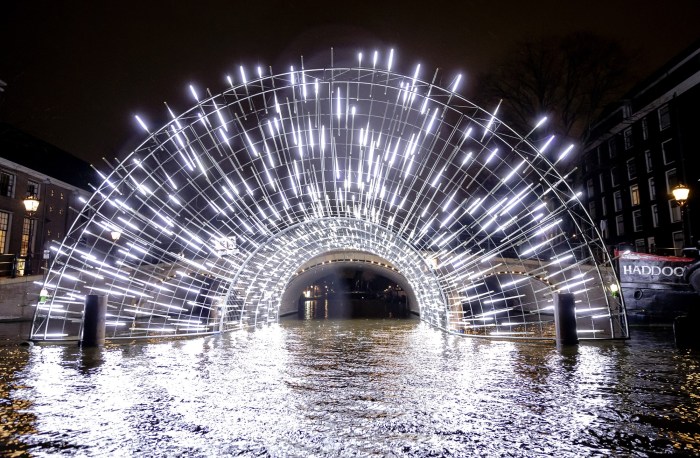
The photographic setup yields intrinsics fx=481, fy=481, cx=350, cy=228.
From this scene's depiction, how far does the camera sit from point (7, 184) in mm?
36906

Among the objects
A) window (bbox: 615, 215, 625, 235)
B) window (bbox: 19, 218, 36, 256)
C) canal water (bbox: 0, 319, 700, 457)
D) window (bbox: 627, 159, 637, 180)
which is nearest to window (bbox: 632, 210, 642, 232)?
window (bbox: 615, 215, 625, 235)

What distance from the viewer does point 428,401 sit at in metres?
6.11

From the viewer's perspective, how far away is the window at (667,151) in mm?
42188

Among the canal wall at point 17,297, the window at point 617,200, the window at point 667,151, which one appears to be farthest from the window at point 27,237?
the window at point 617,200

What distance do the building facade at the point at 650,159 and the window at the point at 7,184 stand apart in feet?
138

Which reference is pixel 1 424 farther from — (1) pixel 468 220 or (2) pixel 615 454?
(1) pixel 468 220

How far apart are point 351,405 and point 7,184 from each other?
41.0 m

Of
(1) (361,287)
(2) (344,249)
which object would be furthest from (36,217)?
(1) (361,287)

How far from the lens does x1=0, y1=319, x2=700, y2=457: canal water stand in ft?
14.2

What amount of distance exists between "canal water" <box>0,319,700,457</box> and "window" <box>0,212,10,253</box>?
3127cm

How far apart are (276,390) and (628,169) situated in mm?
51395

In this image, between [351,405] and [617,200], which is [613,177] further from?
[351,405]

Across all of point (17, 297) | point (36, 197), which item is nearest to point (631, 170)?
point (17, 297)

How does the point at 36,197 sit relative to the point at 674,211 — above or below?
above
